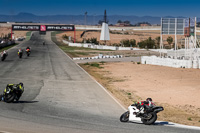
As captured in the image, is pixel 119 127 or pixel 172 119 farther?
pixel 172 119

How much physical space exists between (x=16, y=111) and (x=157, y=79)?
19.2 metres

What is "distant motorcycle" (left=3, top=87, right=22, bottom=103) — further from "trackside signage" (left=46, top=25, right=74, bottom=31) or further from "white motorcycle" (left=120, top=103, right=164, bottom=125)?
"trackside signage" (left=46, top=25, right=74, bottom=31)

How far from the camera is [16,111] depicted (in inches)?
594

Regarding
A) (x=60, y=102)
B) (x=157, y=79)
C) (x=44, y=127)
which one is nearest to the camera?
(x=44, y=127)

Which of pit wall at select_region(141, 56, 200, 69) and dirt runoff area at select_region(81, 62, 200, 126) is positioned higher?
pit wall at select_region(141, 56, 200, 69)

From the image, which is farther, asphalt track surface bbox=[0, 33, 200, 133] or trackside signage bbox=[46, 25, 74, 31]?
trackside signage bbox=[46, 25, 74, 31]

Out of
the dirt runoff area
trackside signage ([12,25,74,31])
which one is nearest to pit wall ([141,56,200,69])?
the dirt runoff area

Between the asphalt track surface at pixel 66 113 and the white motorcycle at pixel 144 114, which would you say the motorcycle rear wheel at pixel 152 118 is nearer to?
the white motorcycle at pixel 144 114

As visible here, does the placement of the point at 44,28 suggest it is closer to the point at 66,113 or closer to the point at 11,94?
the point at 11,94

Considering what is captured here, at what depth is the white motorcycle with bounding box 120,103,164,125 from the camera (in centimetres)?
1362

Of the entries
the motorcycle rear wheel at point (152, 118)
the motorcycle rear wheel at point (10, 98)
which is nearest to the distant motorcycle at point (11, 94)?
the motorcycle rear wheel at point (10, 98)

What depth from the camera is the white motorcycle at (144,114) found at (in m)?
13.6

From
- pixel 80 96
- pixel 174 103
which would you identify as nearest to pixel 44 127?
pixel 80 96

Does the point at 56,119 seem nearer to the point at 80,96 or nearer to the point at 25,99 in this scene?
the point at 25,99
